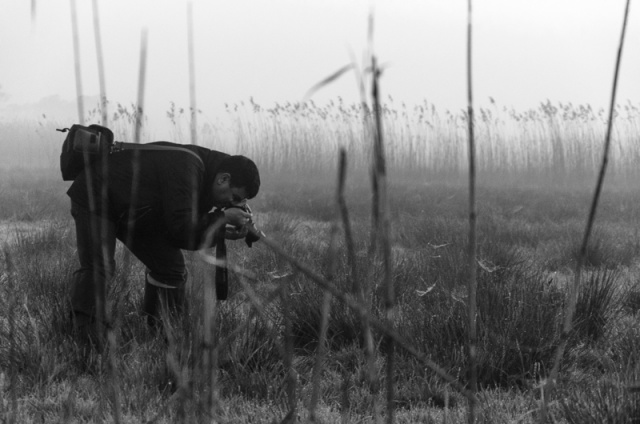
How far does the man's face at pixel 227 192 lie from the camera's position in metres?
3.50

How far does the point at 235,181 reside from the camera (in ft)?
11.4

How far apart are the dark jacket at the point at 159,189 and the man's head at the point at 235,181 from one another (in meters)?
0.04

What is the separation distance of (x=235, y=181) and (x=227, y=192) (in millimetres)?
64

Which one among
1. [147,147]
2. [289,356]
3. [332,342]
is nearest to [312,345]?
[332,342]

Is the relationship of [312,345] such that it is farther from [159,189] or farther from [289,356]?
[289,356]

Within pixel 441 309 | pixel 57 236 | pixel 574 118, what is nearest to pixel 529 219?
pixel 57 236

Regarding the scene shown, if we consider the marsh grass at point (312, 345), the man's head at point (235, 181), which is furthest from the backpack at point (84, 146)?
the marsh grass at point (312, 345)

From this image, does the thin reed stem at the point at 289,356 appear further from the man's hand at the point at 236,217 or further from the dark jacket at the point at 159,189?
the dark jacket at the point at 159,189

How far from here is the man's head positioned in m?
3.47

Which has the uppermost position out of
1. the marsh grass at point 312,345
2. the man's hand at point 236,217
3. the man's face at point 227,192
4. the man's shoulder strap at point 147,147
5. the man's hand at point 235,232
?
the man's shoulder strap at point 147,147

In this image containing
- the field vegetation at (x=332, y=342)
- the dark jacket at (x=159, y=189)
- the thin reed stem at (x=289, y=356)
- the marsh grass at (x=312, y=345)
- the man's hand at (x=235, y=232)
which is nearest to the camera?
the thin reed stem at (x=289, y=356)

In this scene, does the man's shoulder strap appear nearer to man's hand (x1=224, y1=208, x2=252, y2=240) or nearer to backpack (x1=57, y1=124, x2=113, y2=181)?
backpack (x1=57, y1=124, x2=113, y2=181)

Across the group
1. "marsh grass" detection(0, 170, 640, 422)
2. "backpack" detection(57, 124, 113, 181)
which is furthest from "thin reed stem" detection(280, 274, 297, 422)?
"backpack" detection(57, 124, 113, 181)

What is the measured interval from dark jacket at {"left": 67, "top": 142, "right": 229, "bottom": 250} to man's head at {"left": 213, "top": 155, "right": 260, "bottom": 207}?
0.14ft
